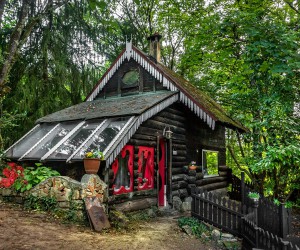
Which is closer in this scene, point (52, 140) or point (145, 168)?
point (52, 140)

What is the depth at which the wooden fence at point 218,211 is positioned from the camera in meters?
8.23

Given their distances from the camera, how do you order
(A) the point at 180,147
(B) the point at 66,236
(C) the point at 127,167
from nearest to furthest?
1. (B) the point at 66,236
2. (C) the point at 127,167
3. (A) the point at 180,147

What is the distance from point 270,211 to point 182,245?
254 centimetres

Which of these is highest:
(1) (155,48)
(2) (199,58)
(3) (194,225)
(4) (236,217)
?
(1) (155,48)

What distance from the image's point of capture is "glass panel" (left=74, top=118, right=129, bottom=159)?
763 centimetres

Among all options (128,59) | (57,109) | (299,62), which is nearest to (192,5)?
(128,59)

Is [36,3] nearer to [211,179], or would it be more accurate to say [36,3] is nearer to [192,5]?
[192,5]

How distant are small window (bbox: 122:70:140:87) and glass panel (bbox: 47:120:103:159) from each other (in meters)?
4.26

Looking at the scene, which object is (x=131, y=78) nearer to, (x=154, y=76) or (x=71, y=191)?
(x=154, y=76)

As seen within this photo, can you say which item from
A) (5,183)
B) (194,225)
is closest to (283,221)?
(194,225)

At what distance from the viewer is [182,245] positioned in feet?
22.8

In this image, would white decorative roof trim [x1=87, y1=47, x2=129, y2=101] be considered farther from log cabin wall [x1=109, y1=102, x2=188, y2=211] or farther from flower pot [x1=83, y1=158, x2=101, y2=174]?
flower pot [x1=83, y1=158, x2=101, y2=174]

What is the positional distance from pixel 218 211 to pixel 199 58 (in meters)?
8.52

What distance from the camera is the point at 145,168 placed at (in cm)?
973
